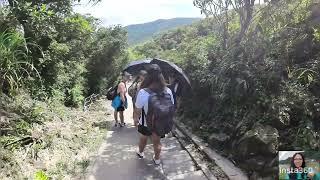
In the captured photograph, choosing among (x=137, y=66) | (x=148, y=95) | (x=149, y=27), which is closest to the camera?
(x=148, y=95)

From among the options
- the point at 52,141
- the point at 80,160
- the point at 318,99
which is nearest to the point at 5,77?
the point at 52,141

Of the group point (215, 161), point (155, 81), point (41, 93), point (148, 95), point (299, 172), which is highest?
point (155, 81)

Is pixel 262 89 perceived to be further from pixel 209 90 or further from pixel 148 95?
pixel 209 90

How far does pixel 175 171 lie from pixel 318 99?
A: 276 cm

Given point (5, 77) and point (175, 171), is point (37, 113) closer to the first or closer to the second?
point (5, 77)

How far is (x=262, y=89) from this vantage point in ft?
25.4

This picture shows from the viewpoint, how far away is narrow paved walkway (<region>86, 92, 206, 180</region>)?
21.1 feet

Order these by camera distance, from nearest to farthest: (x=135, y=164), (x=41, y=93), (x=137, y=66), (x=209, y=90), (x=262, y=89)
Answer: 1. (x=135, y=164)
2. (x=262, y=89)
3. (x=41, y=93)
4. (x=137, y=66)
5. (x=209, y=90)

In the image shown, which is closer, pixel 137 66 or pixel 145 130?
pixel 145 130

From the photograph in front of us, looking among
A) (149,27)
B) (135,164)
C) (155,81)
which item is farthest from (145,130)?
(149,27)

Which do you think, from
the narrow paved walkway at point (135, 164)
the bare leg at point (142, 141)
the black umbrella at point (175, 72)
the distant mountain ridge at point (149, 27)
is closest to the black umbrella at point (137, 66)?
the black umbrella at point (175, 72)

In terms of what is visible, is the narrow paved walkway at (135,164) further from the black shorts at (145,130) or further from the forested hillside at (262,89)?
the forested hillside at (262,89)

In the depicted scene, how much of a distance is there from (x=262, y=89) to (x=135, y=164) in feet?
9.65

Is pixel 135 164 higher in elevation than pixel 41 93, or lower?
lower
